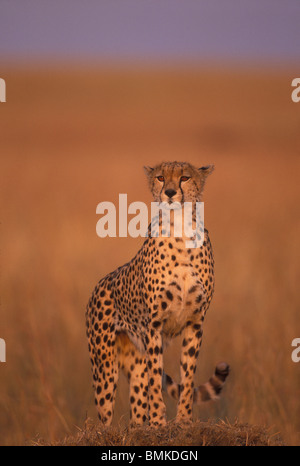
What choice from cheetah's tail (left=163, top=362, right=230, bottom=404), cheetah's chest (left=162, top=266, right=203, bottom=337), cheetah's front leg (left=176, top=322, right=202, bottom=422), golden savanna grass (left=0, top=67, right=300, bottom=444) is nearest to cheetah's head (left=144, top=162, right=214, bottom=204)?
cheetah's chest (left=162, top=266, right=203, bottom=337)

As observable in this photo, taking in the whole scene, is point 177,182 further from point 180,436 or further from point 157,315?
point 180,436

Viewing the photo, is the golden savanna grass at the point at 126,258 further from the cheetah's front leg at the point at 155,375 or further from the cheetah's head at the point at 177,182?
the cheetah's head at the point at 177,182

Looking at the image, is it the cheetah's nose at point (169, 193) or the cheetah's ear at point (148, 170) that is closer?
the cheetah's nose at point (169, 193)

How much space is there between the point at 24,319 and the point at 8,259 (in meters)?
1.29

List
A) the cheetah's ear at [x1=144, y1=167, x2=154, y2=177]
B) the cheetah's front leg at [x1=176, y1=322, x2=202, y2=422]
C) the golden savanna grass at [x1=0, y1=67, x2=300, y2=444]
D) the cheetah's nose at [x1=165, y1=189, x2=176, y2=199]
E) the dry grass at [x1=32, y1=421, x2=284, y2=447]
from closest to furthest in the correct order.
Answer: the dry grass at [x1=32, y1=421, x2=284, y2=447] → the cheetah's nose at [x1=165, y1=189, x2=176, y2=199] → the cheetah's front leg at [x1=176, y1=322, x2=202, y2=422] → the cheetah's ear at [x1=144, y1=167, x2=154, y2=177] → the golden savanna grass at [x1=0, y1=67, x2=300, y2=444]

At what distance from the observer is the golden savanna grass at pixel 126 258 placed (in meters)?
5.56

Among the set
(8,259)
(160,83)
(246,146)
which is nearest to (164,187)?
(8,259)

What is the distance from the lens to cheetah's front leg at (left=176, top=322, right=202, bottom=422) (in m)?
3.29

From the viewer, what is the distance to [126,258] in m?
8.22

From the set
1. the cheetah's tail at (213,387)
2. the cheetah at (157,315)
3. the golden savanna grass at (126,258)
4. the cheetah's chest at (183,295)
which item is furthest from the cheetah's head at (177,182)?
the golden savanna grass at (126,258)

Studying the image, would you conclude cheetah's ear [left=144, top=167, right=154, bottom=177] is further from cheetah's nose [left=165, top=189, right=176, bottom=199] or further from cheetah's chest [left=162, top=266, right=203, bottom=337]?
cheetah's chest [left=162, top=266, right=203, bottom=337]

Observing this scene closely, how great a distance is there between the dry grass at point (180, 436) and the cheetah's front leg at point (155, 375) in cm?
17

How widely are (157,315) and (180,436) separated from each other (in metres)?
0.60

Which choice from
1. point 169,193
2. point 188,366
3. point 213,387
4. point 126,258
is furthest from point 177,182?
point 126,258
